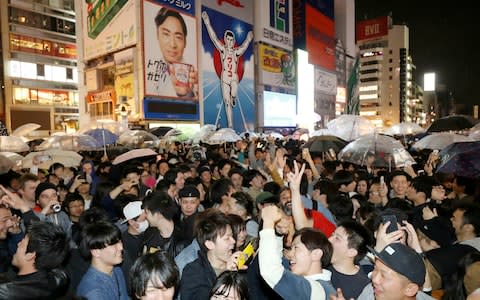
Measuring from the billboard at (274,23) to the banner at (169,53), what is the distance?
38.7 feet

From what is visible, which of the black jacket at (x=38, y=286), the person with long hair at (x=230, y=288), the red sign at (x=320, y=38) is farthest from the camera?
the red sign at (x=320, y=38)

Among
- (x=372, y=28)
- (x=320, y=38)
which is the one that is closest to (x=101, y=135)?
(x=320, y=38)

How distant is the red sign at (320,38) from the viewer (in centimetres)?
5306

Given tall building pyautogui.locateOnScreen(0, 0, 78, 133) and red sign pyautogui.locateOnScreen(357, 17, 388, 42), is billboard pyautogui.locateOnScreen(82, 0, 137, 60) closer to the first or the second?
tall building pyautogui.locateOnScreen(0, 0, 78, 133)

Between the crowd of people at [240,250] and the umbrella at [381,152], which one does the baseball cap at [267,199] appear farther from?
the umbrella at [381,152]

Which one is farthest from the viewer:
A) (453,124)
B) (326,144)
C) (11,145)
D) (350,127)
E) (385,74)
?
(385,74)

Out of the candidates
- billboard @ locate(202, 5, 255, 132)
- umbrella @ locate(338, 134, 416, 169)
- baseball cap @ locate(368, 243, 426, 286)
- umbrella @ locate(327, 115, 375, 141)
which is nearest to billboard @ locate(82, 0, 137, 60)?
billboard @ locate(202, 5, 255, 132)

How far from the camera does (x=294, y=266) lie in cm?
292

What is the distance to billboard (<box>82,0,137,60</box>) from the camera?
1077 inches

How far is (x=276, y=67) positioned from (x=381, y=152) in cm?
3654

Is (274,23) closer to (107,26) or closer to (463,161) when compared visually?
(107,26)

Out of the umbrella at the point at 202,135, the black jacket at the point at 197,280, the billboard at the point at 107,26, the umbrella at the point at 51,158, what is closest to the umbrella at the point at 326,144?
the umbrella at the point at 51,158

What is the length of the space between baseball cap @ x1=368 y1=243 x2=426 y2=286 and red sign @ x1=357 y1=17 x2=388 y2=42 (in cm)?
9539

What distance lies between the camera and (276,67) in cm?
4303
